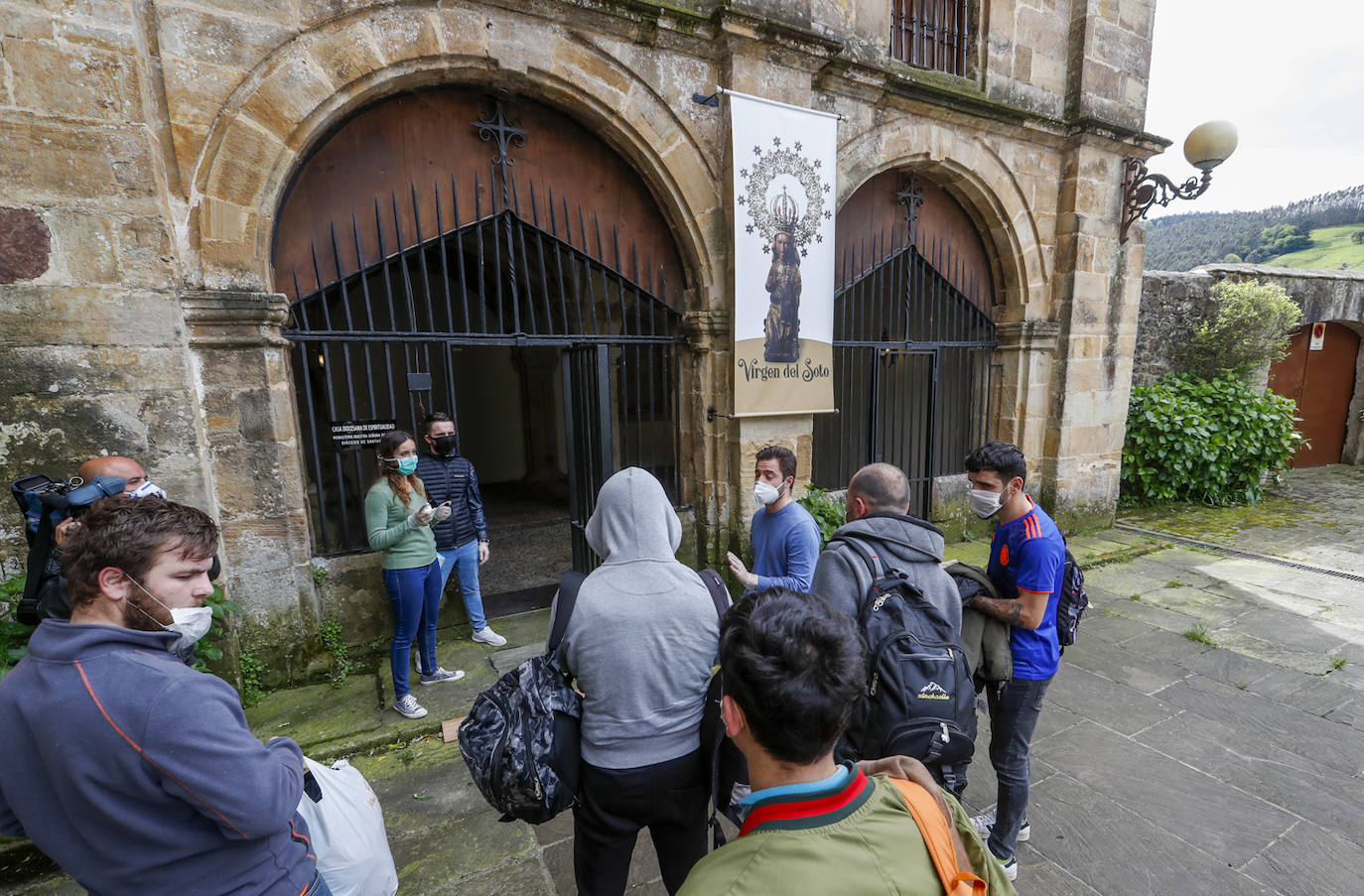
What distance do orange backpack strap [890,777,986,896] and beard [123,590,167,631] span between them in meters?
1.57

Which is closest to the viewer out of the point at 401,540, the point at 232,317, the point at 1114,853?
the point at 1114,853

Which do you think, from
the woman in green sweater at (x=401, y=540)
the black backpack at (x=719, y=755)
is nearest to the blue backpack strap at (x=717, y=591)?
the black backpack at (x=719, y=755)

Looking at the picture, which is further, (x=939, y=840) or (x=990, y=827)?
(x=990, y=827)

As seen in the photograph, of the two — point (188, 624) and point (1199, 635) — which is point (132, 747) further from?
point (1199, 635)

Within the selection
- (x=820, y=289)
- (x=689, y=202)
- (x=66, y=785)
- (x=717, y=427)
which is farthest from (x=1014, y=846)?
(x=689, y=202)

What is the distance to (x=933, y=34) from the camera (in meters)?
5.86

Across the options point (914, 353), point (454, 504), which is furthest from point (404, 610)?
point (914, 353)

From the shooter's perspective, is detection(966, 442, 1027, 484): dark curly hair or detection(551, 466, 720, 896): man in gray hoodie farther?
detection(966, 442, 1027, 484): dark curly hair

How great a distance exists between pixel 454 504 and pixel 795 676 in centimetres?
327

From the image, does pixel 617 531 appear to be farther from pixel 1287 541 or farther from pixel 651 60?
pixel 1287 541

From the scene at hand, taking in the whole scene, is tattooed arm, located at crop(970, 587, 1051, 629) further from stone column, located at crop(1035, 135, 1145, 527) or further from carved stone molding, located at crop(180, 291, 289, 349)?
stone column, located at crop(1035, 135, 1145, 527)

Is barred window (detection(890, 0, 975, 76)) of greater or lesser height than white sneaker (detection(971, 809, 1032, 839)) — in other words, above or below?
above

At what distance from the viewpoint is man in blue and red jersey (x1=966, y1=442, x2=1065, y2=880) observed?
2230 mm

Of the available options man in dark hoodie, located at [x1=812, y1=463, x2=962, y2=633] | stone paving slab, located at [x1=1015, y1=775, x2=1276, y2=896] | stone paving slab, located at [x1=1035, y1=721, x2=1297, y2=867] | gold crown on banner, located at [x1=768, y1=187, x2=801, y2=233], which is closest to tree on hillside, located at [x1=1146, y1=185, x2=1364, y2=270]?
gold crown on banner, located at [x1=768, y1=187, x2=801, y2=233]
